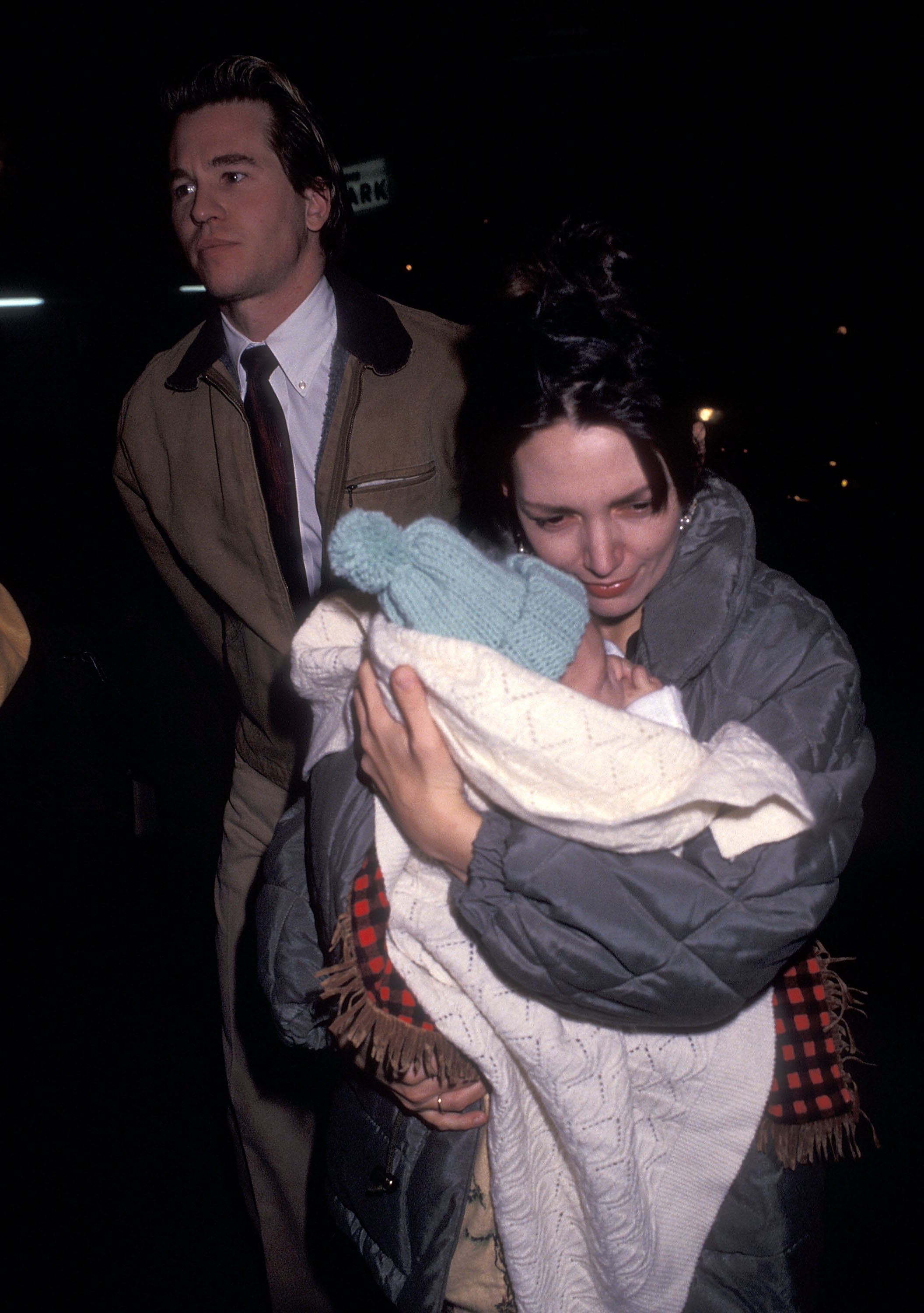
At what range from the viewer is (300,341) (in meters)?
2.01

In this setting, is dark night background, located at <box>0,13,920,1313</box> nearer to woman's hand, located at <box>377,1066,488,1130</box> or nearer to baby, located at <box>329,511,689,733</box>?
woman's hand, located at <box>377,1066,488,1130</box>

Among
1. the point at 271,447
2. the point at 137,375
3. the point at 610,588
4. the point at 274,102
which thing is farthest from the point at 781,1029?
the point at 137,375

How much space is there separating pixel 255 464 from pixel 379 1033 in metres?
1.41

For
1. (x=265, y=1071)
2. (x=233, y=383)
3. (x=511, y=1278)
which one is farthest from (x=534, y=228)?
(x=265, y=1071)

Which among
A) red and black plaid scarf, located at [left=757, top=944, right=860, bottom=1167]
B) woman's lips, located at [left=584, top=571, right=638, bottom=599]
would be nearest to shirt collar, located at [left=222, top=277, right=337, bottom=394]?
woman's lips, located at [left=584, top=571, right=638, bottom=599]

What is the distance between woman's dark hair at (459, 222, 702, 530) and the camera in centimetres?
117

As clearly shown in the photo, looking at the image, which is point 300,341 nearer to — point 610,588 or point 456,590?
point 610,588

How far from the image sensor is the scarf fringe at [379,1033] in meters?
1.08

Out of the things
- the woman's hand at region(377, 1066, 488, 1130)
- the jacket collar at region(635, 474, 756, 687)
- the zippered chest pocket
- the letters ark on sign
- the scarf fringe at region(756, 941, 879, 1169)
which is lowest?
the scarf fringe at region(756, 941, 879, 1169)

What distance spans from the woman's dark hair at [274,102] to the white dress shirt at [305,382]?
0.96 ft

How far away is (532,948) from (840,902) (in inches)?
98.3

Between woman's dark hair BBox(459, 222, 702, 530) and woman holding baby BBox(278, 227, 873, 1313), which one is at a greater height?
woman's dark hair BBox(459, 222, 702, 530)

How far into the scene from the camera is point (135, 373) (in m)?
4.47

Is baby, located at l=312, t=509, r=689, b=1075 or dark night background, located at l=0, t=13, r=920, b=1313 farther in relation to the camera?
dark night background, located at l=0, t=13, r=920, b=1313
